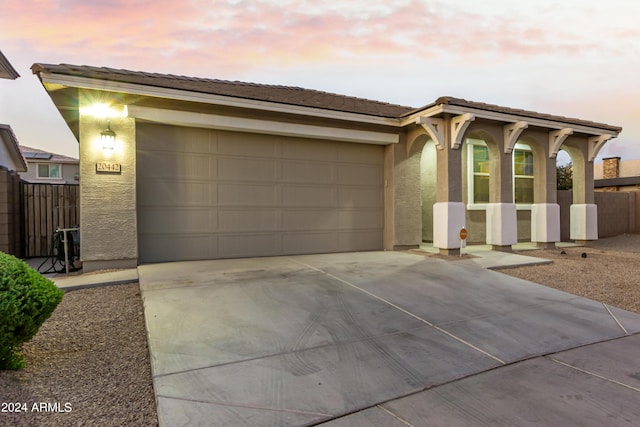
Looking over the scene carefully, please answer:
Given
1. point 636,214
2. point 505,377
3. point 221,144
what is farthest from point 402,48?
point 636,214

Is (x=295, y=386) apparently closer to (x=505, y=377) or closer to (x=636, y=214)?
(x=505, y=377)

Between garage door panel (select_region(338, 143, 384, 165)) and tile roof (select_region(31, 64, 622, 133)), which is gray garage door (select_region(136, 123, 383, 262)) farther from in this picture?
tile roof (select_region(31, 64, 622, 133))

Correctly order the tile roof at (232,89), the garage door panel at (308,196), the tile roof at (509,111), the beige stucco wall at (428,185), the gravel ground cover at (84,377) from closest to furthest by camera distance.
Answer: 1. the gravel ground cover at (84,377)
2. the tile roof at (232,89)
3. the tile roof at (509,111)
4. the garage door panel at (308,196)
5. the beige stucco wall at (428,185)

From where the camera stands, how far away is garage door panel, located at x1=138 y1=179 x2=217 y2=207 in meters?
6.86

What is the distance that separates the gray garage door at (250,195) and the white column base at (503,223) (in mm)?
2887

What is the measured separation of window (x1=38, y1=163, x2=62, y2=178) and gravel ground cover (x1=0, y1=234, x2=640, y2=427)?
60.6 feet

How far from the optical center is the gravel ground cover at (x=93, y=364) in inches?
85.6

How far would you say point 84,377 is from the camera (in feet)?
8.64

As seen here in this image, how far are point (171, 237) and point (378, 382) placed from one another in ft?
18.7

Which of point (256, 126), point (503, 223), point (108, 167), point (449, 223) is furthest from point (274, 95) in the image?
point (503, 223)

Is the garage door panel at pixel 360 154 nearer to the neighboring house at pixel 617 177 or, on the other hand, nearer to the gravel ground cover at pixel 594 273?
the gravel ground cover at pixel 594 273

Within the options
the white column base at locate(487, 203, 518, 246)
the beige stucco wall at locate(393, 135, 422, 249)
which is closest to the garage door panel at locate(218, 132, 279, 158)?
the beige stucco wall at locate(393, 135, 422, 249)

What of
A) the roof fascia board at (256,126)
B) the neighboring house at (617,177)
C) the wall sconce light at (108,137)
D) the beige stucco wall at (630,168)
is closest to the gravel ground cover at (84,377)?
the wall sconce light at (108,137)

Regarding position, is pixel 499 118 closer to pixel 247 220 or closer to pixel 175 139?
pixel 247 220
